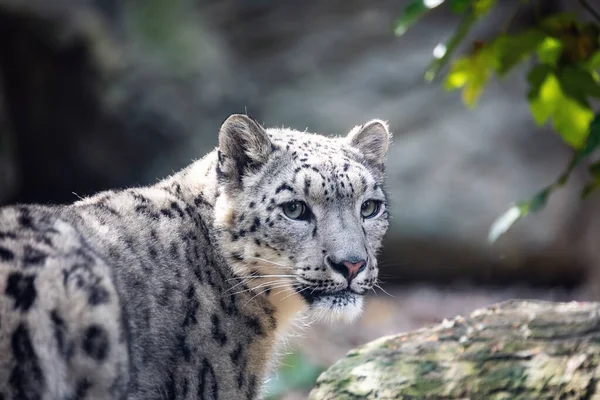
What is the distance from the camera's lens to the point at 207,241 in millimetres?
4824

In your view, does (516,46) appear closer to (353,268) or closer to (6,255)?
(353,268)

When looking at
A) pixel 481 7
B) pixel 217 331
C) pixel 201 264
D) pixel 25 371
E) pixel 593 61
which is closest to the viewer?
pixel 25 371

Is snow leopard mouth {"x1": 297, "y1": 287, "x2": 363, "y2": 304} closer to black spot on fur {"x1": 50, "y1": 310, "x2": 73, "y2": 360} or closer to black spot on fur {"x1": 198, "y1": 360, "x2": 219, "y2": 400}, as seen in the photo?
black spot on fur {"x1": 198, "y1": 360, "x2": 219, "y2": 400}

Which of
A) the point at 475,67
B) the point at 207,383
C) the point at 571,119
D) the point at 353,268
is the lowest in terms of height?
the point at 207,383

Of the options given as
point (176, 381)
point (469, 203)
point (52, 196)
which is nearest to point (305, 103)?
point (469, 203)

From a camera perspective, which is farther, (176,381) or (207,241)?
(207,241)

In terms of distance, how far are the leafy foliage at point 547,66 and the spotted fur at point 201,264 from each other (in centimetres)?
79

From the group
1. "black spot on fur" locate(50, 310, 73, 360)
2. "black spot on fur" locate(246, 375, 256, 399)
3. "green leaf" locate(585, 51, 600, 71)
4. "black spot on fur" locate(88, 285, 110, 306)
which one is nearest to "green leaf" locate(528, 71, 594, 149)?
"green leaf" locate(585, 51, 600, 71)

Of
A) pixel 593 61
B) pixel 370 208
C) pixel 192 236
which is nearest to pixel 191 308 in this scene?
pixel 192 236

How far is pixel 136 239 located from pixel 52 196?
27.0 feet

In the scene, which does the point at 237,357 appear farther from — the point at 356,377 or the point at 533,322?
Result: the point at 533,322

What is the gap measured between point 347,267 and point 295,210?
470 mm

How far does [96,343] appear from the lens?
11.4 feet

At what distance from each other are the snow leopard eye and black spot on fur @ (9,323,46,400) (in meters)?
1.87
